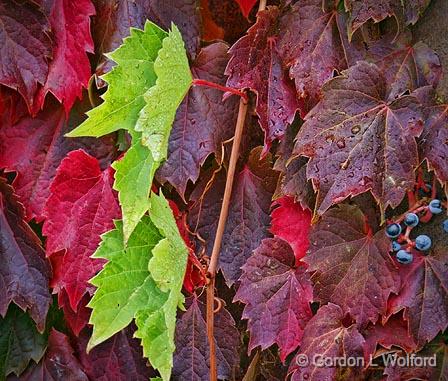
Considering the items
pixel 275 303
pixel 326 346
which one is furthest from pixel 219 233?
pixel 326 346

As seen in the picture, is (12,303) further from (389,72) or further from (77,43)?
(389,72)

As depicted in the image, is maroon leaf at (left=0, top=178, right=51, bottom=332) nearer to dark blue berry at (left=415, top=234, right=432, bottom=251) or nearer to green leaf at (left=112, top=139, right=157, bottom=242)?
green leaf at (left=112, top=139, right=157, bottom=242)

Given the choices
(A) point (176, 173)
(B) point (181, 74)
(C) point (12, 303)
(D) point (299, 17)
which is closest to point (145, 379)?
(C) point (12, 303)

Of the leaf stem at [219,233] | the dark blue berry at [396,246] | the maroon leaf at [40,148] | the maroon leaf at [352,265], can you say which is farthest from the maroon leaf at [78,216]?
the dark blue berry at [396,246]

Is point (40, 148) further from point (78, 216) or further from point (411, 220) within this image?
point (411, 220)

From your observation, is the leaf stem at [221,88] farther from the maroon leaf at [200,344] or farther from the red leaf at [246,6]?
the maroon leaf at [200,344]
